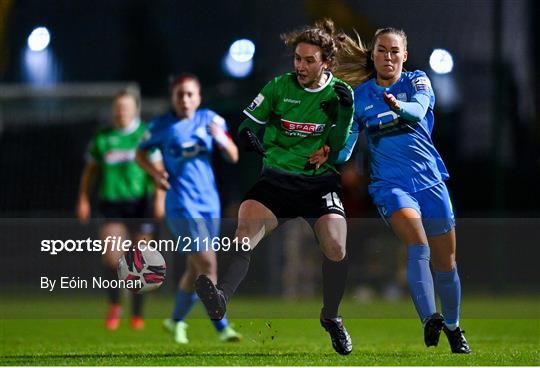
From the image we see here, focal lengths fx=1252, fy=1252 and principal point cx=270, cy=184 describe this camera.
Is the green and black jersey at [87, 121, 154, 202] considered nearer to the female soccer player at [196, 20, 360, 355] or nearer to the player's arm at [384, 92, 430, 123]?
the female soccer player at [196, 20, 360, 355]

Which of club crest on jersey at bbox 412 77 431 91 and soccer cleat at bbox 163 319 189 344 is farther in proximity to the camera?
Answer: soccer cleat at bbox 163 319 189 344

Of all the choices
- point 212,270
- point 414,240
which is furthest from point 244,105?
point 414,240

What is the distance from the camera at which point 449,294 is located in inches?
307

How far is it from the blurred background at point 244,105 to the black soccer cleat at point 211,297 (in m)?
5.95

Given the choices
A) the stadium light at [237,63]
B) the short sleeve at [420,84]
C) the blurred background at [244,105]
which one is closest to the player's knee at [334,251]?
the short sleeve at [420,84]

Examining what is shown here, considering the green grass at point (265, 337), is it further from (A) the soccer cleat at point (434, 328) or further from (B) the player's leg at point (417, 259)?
(B) the player's leg at point (417, 259)

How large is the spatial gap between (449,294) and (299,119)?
1464 millimetres

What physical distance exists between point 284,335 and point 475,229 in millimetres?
4592

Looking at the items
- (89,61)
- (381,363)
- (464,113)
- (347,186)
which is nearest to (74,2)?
(89,61)

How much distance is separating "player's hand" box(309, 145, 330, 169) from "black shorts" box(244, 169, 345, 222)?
4.1 inches

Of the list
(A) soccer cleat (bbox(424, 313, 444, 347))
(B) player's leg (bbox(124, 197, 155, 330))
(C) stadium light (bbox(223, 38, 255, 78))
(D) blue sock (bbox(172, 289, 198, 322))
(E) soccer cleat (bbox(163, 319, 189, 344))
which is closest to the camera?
(A) soccer cleat (bbox(424, 313, 444, 347))

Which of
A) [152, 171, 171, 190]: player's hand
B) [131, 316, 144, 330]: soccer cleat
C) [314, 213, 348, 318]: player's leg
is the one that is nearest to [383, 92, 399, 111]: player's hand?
[314, 213, 348, 318]: player's leg

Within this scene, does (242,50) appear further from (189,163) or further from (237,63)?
(189,163)

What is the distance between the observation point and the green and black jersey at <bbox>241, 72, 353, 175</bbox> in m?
7.46
